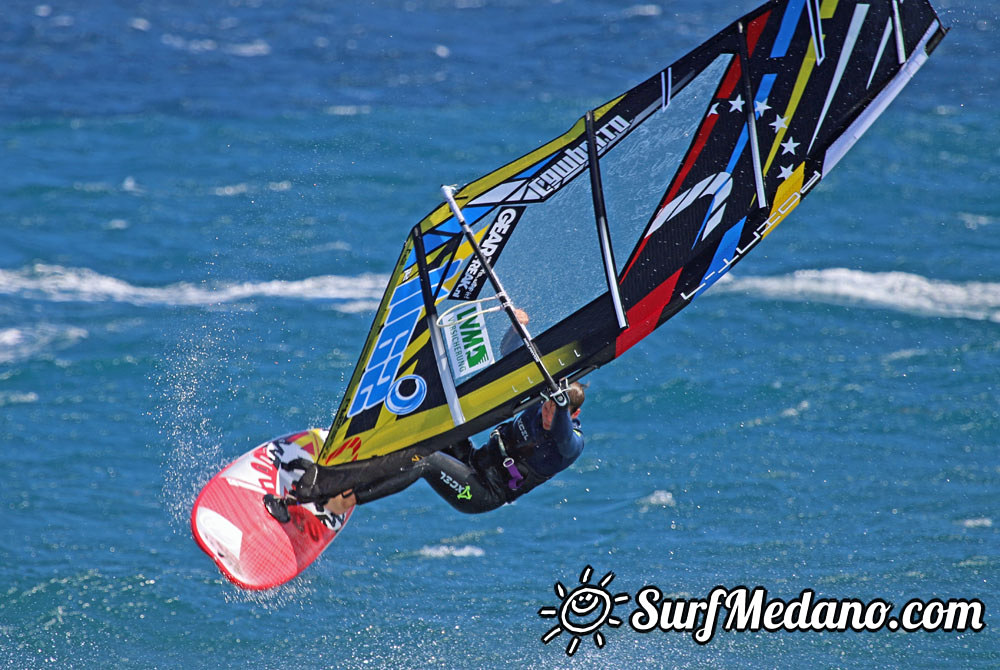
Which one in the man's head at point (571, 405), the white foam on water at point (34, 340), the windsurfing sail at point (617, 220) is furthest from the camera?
the white foam on water at point (34, 340)

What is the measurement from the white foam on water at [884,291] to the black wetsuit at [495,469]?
18.6ft

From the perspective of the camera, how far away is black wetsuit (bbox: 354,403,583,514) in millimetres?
7273

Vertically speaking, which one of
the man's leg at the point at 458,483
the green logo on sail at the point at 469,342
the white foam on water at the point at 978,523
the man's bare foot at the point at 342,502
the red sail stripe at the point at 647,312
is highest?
the red sail stripe at the point at 647,312

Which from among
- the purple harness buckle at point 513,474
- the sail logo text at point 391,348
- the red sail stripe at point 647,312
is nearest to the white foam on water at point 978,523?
the red sail stripe at point 647,312

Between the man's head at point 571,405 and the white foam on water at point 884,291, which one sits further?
the white foam on water at point 884,291

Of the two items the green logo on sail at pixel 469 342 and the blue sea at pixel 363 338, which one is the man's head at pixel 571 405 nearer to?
the green logo on sail at pixel 469 342

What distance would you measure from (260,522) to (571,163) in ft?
11.3

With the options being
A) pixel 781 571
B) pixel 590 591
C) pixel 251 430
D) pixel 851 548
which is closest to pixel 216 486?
pixel 251 430

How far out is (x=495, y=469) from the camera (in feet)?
24.8

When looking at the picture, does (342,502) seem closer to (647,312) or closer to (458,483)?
(458,483)

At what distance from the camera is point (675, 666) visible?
800 cm

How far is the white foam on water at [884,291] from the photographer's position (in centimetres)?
1205

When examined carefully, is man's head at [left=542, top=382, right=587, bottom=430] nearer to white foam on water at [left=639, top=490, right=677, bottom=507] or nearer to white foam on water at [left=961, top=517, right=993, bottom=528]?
white foam on water at [left=639, top=490, right=677, bottom=507]

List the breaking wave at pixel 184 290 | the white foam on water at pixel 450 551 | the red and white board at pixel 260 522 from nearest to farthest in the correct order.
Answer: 1. the red and white board at pixel 260 522
2. the white foam on water at pixel 450 551
3. the breaking wave at pixel 184 290
